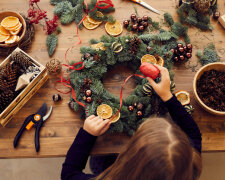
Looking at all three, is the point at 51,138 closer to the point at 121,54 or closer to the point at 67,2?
the point at 121,54

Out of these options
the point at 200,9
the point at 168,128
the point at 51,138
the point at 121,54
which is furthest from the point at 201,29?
the point at 51,138

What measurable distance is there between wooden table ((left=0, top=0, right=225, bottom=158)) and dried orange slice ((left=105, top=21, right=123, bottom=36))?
3 cm

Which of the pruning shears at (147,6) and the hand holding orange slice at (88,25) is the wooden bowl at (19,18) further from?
the pruning shears at (147,6)

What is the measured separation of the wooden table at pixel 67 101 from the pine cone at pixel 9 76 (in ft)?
0.46

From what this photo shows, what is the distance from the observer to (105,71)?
1.18m

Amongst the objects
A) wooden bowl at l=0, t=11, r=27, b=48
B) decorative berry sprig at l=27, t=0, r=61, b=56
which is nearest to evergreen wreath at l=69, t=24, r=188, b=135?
decorative berry sprig at l=27, t=0, r=61, b=56

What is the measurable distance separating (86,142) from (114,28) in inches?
27.4

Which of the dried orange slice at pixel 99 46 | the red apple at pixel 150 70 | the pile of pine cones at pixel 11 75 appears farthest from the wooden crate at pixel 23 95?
the red apple at pixel 150 70

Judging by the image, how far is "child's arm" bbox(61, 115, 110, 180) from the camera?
1.07 m

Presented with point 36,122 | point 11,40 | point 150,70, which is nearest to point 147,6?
point 150,70

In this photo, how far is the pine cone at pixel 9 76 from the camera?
3.72 feet

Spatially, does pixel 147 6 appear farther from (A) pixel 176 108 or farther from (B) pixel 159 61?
(A) pixel 176 108

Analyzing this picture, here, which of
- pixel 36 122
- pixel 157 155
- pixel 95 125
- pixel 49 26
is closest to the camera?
pixel 157 155

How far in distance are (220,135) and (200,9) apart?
2.43 feet
